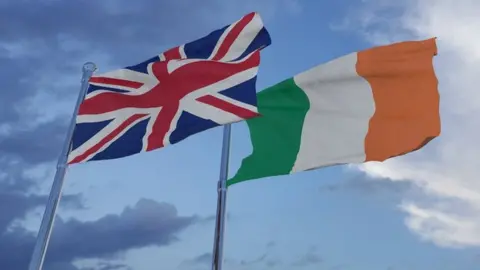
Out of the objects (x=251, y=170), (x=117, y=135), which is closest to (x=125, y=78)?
(x=117, y=135)

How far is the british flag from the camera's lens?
34.3ft

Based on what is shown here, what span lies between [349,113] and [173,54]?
12.2 ft

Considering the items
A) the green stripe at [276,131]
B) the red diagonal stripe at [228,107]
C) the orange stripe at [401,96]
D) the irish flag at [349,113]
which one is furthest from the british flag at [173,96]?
the orange stripe at [401,96]

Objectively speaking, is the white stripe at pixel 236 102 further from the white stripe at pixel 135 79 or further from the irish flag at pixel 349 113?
the white stripe at pixel 135 79

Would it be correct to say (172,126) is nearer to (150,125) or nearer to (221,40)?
(150,125)

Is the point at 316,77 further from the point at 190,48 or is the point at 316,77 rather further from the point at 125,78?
the point at 125,78

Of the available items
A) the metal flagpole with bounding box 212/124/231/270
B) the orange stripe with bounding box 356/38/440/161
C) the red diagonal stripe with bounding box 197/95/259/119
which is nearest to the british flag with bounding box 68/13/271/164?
the red diagonal stripe with bounding box 197/95/259/119

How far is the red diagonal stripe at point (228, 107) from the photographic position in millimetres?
10242

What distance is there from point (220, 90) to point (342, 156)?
2.60 metres

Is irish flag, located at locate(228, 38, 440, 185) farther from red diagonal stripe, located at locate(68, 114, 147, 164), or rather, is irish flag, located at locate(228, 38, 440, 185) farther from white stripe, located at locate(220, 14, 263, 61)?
red diagonal stripe, located at locate(68, 114, 147, 164)

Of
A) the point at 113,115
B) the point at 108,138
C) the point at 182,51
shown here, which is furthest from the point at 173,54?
the point at 108,138

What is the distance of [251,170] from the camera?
36.3 ft

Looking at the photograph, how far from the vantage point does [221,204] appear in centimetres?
963

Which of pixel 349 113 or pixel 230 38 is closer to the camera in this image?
pixel 349 113
